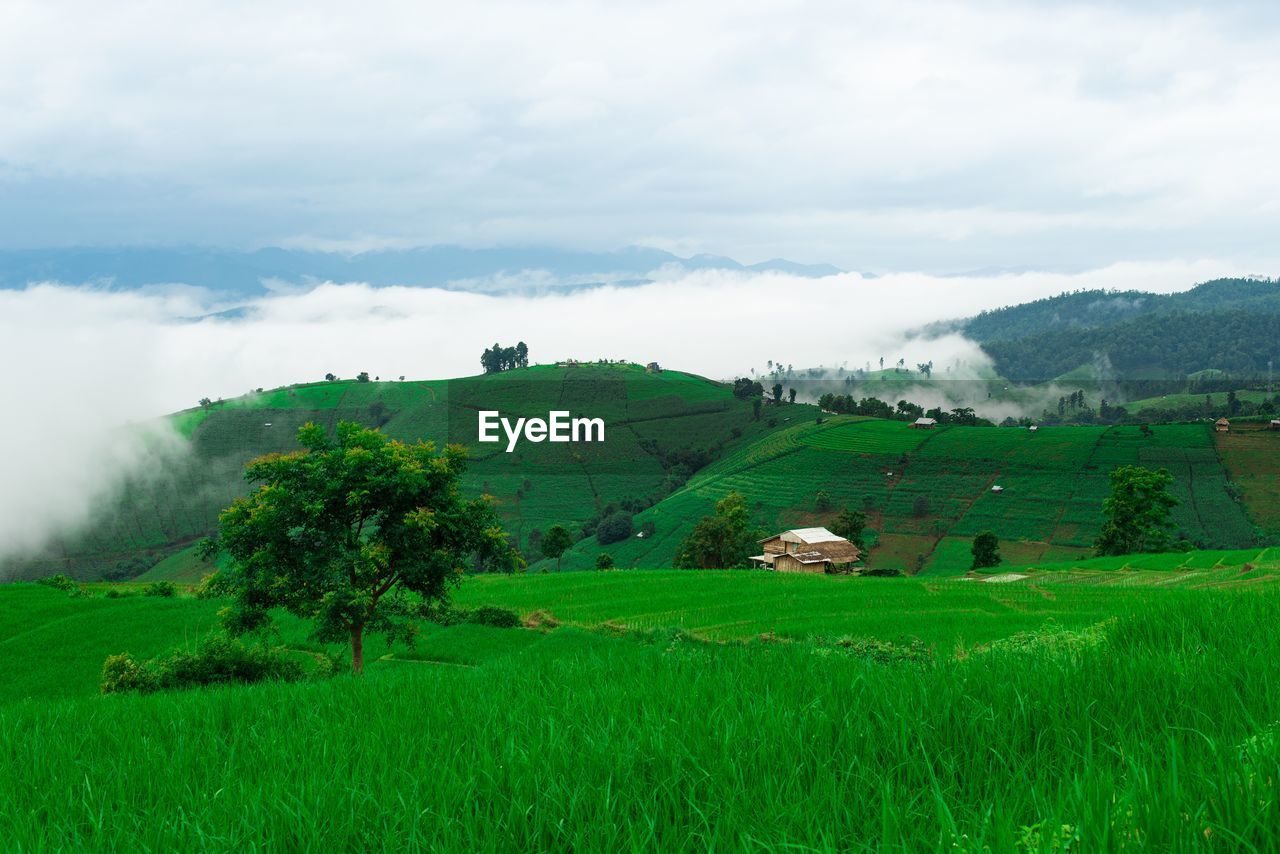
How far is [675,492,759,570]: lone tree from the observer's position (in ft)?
294

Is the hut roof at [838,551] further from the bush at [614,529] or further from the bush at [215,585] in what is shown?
the bush at [215,585]

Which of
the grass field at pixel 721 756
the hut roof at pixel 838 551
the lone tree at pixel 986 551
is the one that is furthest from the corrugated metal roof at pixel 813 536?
the grass field at pixel 721 756

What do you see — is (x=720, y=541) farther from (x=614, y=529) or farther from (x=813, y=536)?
(x=614, y=529)

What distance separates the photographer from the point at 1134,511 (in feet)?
245

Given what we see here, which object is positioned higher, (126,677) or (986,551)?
(126,677)

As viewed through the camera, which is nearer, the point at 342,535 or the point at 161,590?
the point at 342,535

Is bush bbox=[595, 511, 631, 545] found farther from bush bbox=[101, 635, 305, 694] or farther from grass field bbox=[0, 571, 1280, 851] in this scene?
grass field bbox=[0, 571, 1280, 851]

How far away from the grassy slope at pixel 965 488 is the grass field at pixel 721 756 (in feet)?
371

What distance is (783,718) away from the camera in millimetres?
4301

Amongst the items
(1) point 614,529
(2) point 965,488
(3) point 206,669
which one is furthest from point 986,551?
(3) point 206,669

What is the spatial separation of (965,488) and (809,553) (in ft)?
211

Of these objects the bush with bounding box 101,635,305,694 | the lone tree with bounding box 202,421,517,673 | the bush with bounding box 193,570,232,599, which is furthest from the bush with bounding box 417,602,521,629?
the bush with bounding box 101,635,305,694

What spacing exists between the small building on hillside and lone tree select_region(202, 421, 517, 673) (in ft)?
217

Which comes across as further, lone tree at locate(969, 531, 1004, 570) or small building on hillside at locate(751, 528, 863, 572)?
lone tree at locate(969, 531, 1004, 570)
